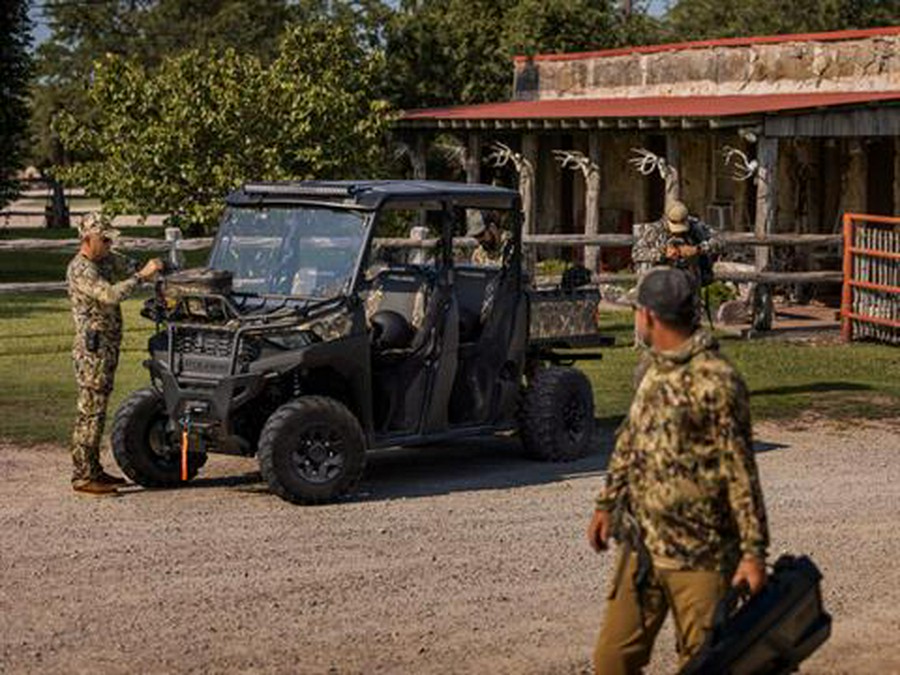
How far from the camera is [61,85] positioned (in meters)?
78.6

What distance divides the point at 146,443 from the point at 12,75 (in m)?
26.6

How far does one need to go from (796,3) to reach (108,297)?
48663 mm

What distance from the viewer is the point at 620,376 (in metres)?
18.7

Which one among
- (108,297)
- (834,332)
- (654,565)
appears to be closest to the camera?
(654,565)

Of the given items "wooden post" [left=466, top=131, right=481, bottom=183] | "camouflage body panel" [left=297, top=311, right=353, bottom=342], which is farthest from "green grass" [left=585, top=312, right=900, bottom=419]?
"wooden post" [left=466, top=131, right=481, bottom=183]

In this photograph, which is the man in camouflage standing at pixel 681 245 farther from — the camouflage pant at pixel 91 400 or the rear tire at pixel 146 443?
the camouflage pant at pixel 91 400

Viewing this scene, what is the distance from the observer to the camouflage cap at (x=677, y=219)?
14.5 m

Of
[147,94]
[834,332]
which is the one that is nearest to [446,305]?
[834,332]

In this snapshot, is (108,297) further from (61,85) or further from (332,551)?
(61,85)

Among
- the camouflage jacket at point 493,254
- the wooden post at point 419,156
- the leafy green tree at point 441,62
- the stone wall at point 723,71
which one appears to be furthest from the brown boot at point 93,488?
the leafy green tree at point 441,62

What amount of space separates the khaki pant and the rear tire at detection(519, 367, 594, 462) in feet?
22.7

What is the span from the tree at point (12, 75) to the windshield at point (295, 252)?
83.3 ft

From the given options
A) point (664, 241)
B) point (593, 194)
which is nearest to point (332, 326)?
point (664, 241)

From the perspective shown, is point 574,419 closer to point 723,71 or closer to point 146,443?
point 146,443
